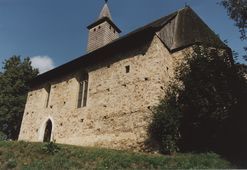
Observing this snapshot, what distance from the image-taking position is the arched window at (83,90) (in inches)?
762

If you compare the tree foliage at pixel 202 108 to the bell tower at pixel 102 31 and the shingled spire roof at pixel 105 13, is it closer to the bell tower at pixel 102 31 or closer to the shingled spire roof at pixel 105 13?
the bell tower at pixel 102 31

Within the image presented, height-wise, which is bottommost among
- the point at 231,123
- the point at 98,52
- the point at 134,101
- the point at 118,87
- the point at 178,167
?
the point at 178,167

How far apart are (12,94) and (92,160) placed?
18.8 metres

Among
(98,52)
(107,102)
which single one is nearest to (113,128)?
(107,102)

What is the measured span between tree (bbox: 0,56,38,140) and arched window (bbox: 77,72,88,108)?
7.93m

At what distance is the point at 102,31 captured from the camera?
88.5 feet

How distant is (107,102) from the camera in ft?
57.0

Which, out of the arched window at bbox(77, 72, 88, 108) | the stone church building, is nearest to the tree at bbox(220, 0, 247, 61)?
the stone church building

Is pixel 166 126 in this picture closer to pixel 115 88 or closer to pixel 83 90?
pixel 115 88

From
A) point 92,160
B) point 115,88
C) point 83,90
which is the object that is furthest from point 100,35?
point 92,160

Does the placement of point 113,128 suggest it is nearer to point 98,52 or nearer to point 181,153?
point 181,153

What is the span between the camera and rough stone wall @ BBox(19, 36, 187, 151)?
15477 millimetres

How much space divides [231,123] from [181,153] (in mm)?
2904

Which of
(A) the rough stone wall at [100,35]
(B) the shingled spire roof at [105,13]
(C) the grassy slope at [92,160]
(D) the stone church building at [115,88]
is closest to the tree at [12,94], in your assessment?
(D) the stone church building at [115,88]
